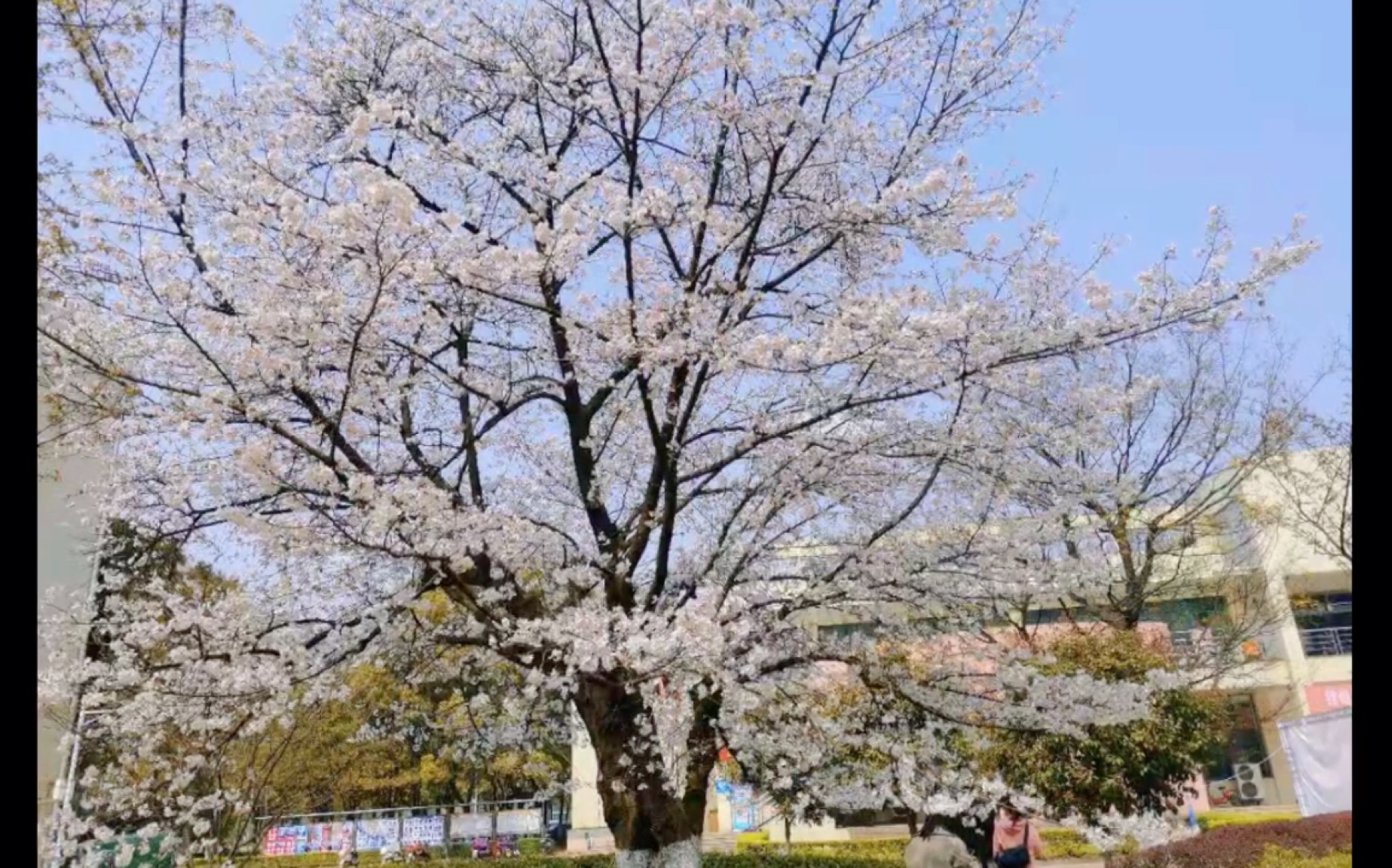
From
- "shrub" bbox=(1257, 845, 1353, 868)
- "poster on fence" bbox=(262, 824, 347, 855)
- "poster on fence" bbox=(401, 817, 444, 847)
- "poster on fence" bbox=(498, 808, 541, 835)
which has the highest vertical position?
"shrub" bbox=(1257, 845, 1353, 868)

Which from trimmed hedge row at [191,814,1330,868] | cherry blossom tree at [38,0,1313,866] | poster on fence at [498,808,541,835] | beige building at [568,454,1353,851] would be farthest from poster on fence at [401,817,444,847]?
cherry blossom tree at [38,0,1313,866]

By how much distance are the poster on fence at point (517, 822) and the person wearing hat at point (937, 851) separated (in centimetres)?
913

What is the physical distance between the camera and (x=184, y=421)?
354 centimetres

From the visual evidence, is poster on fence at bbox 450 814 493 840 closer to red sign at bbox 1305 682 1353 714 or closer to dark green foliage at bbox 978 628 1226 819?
dark green foliage at bbox 978 628 1226 819

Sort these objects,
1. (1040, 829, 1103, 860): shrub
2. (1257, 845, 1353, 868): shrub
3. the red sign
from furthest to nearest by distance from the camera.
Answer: the red sign
(1040, 829, 1103, 860): shrub
(1257, 845, 1353, 868): shrub

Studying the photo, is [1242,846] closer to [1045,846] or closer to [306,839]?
[1045,846]

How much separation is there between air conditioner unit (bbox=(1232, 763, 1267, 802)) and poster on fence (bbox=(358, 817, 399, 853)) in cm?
1199

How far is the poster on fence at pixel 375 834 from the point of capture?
37.0 feet

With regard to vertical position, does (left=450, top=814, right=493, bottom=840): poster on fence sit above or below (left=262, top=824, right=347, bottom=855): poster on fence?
below

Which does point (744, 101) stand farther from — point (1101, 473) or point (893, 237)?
point (1101, 473)

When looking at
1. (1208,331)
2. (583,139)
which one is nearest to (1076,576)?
(1208,331)

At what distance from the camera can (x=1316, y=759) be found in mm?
6777

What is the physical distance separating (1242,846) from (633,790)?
4.68 m

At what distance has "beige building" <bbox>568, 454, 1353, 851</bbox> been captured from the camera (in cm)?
884
